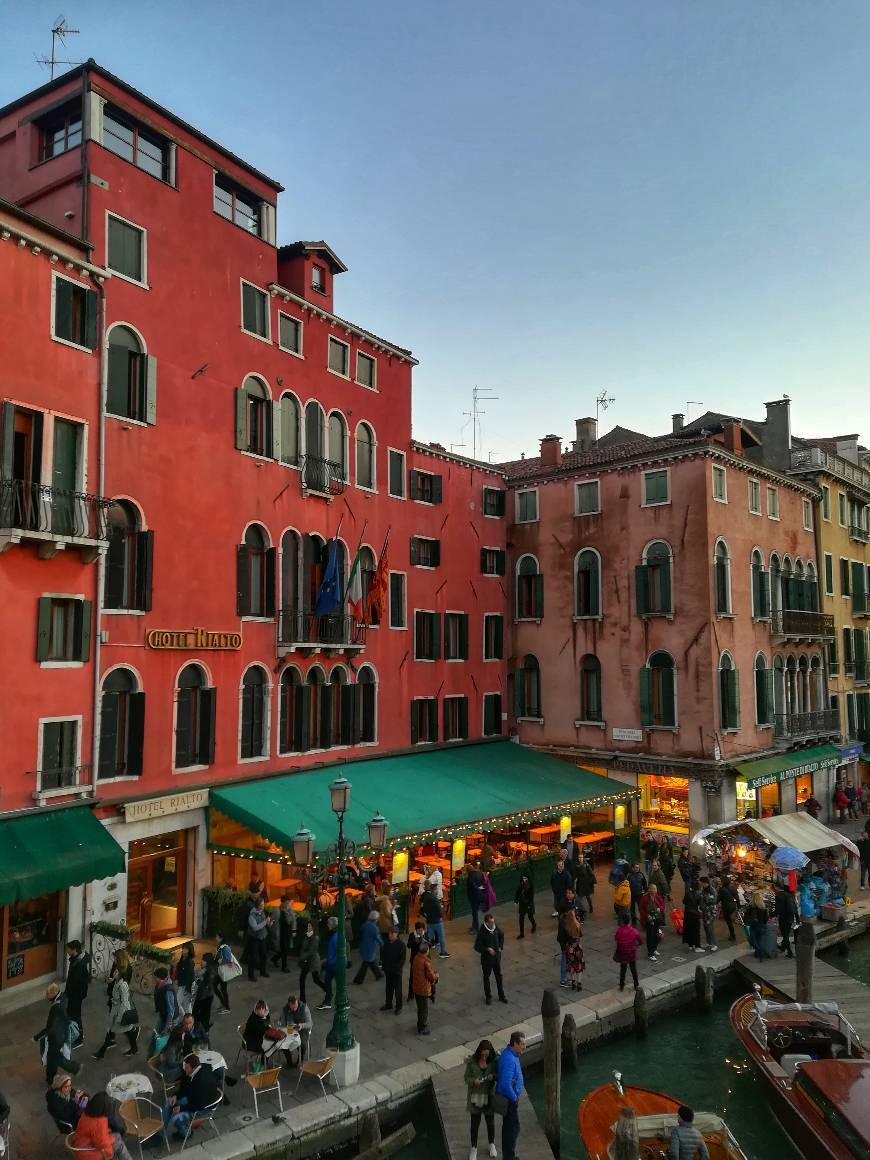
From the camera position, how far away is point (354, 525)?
80.1 ft

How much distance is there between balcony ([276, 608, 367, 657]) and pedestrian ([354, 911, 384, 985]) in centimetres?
708

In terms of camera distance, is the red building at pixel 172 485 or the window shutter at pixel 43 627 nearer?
the window shutter at pixel 43 627

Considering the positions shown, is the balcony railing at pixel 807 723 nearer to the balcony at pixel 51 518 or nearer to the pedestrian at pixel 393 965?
the pedestrian at pixel 393 965

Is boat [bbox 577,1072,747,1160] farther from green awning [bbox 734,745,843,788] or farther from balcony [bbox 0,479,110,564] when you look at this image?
green awning [bbox 734,745,843,788]

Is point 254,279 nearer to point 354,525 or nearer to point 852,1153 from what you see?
point 354,525

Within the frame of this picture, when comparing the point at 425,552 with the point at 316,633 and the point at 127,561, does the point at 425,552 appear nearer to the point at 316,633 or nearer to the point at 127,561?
the point at 316,633

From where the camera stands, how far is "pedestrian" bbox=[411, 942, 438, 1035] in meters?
14.2

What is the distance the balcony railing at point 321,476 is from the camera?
2250 centimetres

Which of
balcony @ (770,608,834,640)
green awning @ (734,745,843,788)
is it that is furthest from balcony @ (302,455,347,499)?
balcony @ (770,608,834,640)

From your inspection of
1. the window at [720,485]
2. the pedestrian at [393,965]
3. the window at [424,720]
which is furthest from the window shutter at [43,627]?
the window at [720,485]

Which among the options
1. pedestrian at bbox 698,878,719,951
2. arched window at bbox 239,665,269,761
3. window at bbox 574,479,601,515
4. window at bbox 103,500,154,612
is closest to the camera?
window at bbox 103,500,154,612

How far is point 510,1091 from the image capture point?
36.3 ft

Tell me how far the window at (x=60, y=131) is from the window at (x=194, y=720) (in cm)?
1171

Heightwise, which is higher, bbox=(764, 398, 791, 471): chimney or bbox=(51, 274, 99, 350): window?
bbox=(764, 398, 791, 471): chimney
